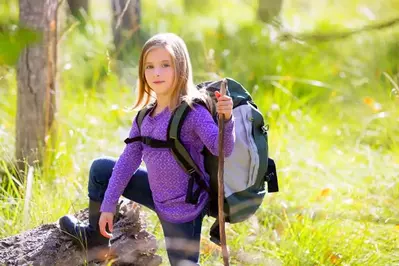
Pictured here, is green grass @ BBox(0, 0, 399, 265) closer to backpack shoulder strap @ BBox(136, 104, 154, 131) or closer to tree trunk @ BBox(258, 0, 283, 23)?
backpack shoulder strap @ BBox(136, 104, 154, 131)

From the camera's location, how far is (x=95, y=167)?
8.63 feet

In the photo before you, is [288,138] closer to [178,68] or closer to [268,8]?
[178,68]

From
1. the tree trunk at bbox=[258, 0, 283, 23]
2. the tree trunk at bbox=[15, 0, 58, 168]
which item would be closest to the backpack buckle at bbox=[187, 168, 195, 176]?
the tree trunk at bbox=[15, 0, 58, 168]

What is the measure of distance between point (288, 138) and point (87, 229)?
7.09 feet

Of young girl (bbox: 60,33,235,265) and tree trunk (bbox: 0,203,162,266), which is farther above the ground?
young girl (bbox: 60,33,235,265)

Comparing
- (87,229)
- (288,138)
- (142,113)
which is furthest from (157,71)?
(288,138)

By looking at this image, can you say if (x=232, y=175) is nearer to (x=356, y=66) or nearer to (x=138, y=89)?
(x=138, y=89)

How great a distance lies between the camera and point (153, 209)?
100 inches

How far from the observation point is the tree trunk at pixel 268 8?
8.42m

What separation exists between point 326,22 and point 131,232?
6657mm

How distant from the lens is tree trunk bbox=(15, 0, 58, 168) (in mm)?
3617

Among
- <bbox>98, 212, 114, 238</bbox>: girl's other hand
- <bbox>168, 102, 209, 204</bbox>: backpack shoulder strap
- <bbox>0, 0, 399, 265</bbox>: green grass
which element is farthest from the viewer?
<bbox>0, 0, 399, 265</bbox>: green grass

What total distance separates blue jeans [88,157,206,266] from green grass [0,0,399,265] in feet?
1.69

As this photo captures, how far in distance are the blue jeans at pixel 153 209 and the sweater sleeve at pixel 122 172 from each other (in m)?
0.08
